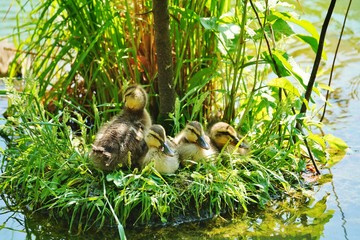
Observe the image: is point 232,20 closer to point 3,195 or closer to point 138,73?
point 138,73

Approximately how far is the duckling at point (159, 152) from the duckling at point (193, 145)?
12 cm

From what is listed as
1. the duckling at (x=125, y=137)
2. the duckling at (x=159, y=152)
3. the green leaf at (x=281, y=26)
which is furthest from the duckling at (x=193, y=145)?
the green leaf at (x=281, y=26)

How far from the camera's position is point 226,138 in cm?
484

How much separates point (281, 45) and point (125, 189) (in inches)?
68.3

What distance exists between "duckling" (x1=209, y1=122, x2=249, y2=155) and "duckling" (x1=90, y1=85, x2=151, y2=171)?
38 cm

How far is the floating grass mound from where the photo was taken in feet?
14.7

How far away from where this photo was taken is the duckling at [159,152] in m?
4.57

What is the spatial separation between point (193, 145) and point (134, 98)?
43cm

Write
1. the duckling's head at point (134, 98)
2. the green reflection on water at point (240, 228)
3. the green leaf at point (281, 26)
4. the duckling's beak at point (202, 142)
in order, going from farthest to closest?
the green leaf at point (281, 26) → the duckling's head at point (134, 98) → the duckling's beak at point (202, 142) → the green reflection on water at point (240, 228)

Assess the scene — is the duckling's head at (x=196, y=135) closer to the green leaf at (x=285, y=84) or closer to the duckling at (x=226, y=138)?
the duckling at (x=226, y=138)

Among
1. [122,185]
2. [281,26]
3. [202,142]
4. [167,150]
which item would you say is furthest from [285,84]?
[122,185]

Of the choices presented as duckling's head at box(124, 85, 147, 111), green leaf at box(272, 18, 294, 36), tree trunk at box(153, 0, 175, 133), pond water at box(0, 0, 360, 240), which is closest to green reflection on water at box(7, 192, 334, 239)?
pond water at box(0, 0, 360, 240)

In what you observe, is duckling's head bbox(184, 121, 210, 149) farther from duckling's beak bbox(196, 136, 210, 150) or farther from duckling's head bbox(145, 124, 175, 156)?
duckling's head bbox(145, 124, 175, 156)

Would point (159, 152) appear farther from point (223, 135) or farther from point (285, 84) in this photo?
point (285, 84)
